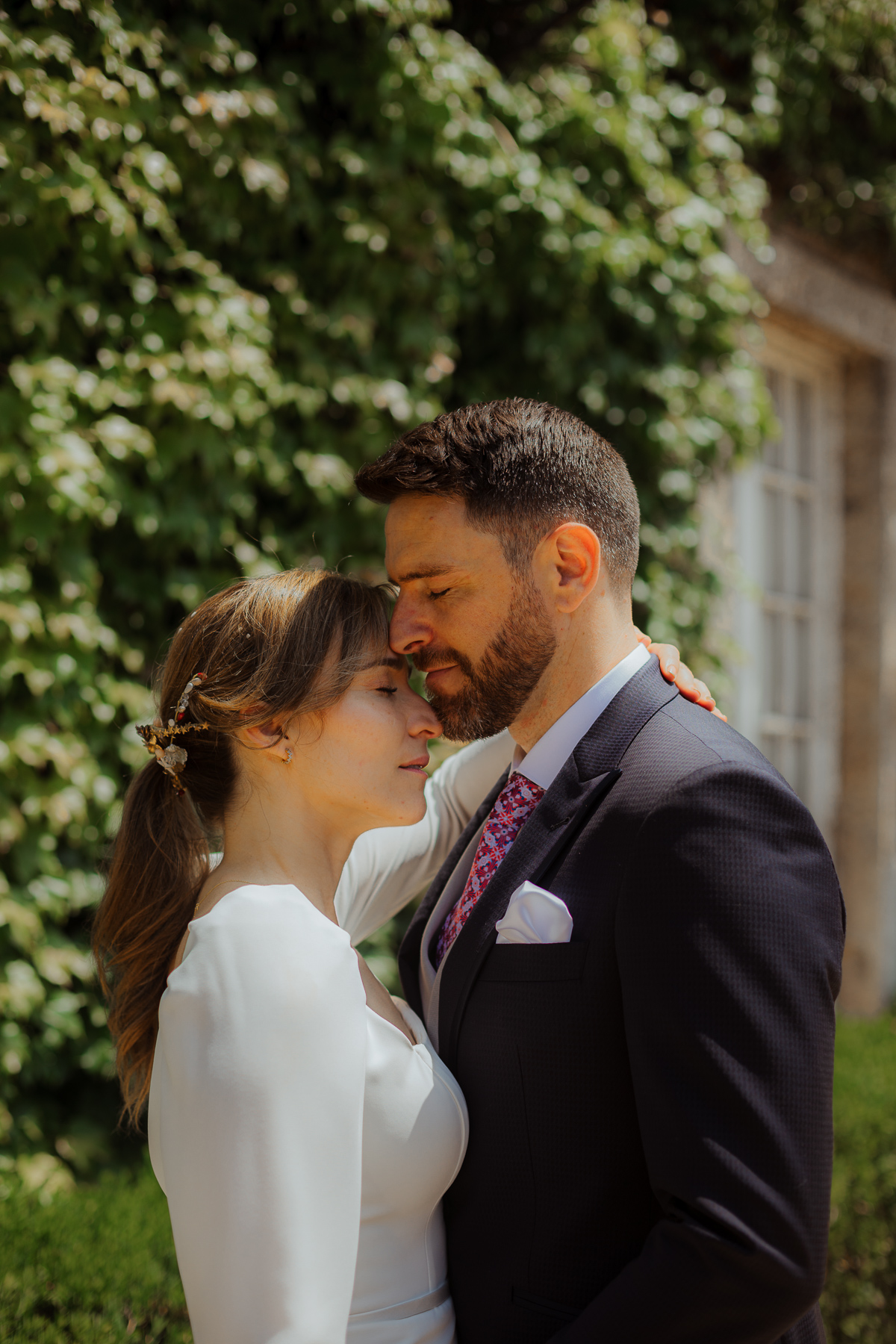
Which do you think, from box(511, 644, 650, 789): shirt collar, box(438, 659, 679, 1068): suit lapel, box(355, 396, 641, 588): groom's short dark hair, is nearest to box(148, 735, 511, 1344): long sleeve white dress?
box(438, 659, 679, 1068): suit lapel

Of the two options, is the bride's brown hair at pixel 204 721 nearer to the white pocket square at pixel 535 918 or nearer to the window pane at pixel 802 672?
the white pocket square at pixel 535 918

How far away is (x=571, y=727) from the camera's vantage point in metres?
1.79

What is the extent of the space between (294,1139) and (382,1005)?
373 mm

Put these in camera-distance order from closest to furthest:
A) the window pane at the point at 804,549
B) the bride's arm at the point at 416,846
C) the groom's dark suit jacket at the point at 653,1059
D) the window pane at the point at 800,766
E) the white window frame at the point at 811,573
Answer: the groom's dark suit jacket at the point at 653,1059
the bride's arm at the point at 416,846
the white window frame at the point at 811,573
the window pane at the point at 800,766
the window pane at the point at 804,549

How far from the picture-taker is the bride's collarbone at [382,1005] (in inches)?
66.6

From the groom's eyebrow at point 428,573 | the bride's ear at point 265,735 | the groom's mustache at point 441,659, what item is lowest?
the bride's ear at point 265,735

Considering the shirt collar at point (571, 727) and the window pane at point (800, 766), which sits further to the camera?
the window pane at point (800, 766)

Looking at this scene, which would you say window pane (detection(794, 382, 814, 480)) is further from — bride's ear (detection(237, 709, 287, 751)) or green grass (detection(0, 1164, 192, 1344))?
green grass (detection(0, 1164, 192, 1344))

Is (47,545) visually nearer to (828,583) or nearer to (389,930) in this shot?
(389,930)

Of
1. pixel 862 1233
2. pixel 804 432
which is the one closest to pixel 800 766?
pixel 804 432

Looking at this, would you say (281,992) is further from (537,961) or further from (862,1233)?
(862,1233)

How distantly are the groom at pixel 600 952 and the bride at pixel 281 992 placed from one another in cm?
10

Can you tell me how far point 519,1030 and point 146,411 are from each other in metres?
2.47

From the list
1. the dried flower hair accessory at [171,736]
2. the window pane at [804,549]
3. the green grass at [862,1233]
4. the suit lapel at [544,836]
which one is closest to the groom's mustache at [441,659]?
the suit lapel at [544,836]
